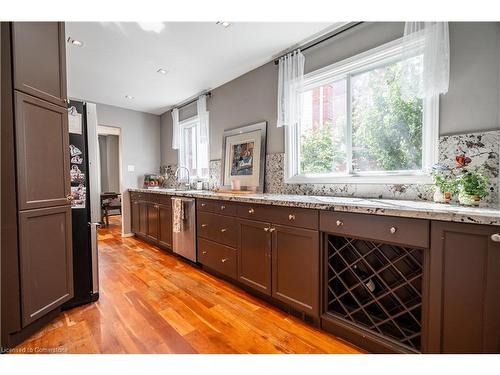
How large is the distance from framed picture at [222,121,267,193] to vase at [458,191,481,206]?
1.84m

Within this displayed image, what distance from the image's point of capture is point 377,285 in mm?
1805

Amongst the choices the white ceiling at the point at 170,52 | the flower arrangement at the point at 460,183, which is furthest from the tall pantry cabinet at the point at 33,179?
the flower arrangement at the point at 460,183

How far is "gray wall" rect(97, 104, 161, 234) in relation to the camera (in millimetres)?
4518

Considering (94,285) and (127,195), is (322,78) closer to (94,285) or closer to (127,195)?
(94,285)

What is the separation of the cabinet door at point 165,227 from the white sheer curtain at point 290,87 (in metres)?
2.07

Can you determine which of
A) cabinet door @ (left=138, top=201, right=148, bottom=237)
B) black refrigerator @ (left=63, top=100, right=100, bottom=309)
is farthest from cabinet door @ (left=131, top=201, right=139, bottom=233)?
black refrigerator @ (left=63, top=100, right=100, bottom=309)

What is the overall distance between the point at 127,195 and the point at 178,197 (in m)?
2.12

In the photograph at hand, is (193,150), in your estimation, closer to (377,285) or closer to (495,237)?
(377,285)

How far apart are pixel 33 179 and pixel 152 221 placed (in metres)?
2.38

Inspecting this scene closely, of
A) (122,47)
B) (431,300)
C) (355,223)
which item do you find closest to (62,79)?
(122,47)

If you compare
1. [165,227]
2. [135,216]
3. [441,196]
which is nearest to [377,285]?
[441,196]

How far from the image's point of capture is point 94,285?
2.11 meters

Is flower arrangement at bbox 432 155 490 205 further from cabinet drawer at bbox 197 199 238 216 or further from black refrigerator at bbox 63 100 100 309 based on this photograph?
black refrigerator at bbox 63 100 100 309
